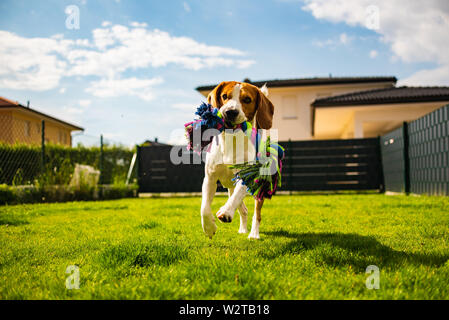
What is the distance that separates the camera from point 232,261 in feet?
7.63

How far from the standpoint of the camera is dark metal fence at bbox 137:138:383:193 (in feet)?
37.0

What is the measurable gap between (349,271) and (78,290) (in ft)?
5.46

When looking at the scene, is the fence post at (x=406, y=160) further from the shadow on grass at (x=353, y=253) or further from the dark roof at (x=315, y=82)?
the dark roof at (x=315, y=82)

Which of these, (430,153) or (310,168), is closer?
(430,153)

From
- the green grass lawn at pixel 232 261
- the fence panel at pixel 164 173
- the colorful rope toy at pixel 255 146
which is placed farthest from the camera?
the fence panel at pixel 164 173

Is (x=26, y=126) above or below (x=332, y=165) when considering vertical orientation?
above

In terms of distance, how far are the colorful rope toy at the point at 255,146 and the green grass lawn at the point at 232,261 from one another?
53 cm

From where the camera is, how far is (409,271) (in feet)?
6.75

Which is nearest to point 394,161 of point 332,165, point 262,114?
point 332,165

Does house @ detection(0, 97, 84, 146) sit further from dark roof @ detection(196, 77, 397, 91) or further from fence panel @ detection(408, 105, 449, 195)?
fence panel @ detection(408, 105, 449, 195)

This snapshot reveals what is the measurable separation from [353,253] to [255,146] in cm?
119

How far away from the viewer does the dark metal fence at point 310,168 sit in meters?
11.3

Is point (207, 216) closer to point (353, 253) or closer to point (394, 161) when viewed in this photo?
point (353, 253)

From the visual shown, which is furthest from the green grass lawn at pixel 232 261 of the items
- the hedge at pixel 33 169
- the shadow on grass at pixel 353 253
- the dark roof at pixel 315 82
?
the dark roof at pixel 315 82
